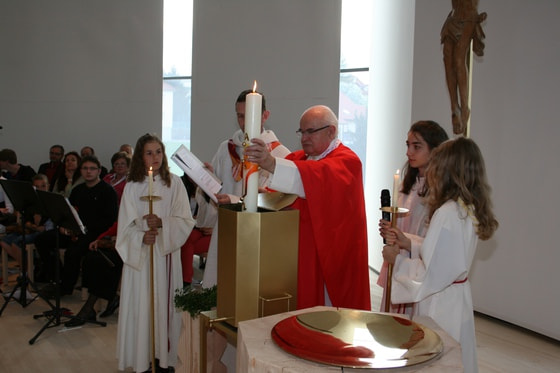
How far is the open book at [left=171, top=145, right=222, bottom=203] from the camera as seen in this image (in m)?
2.93

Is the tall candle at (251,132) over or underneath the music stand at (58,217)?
over

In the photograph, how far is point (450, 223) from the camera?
229 cm

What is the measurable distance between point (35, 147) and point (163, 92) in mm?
2710

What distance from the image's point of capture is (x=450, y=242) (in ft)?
7.48

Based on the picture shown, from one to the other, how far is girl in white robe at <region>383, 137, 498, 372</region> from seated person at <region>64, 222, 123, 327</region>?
378 centimetres

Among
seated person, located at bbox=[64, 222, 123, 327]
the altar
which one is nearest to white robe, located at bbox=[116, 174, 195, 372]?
seated person, located at bbox=[64, 222, 123, 327]

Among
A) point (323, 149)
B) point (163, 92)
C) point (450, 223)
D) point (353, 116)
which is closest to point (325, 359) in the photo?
point (450, 223)

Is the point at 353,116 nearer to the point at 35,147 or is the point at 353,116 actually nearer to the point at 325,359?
the point at 35,147

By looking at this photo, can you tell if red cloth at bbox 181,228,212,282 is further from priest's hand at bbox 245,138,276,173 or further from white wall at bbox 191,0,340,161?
priest's hand at bbox 245,138,276,173

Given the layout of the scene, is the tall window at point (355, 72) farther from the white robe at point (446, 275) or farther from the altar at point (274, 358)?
the altar at point (274, 358)

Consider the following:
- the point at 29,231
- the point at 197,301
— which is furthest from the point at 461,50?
the point at 29,231

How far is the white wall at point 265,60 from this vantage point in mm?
8273

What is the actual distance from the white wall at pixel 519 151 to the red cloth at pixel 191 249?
314cm

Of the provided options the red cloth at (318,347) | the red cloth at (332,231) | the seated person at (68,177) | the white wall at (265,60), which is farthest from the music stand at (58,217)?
the white wall at (265,60)
